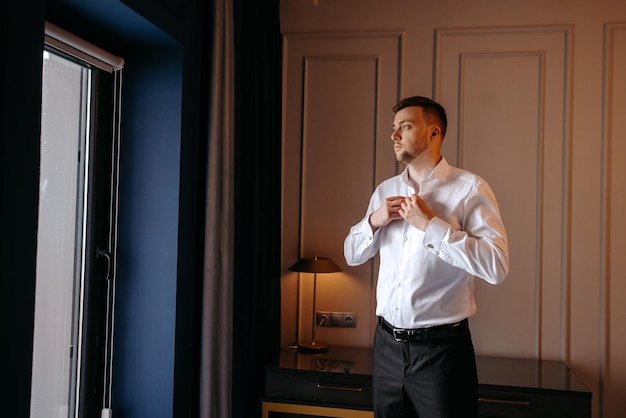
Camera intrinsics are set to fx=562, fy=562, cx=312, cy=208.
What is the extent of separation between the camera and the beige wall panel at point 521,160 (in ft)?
9.05

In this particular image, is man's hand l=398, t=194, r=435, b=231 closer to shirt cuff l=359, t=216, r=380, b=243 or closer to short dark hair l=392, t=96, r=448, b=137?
shirt cuff l=359, t=216, r=380, b=243

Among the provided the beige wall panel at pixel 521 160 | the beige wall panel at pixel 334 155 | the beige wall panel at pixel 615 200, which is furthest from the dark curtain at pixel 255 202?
the beige wall panel at pixel 615 200

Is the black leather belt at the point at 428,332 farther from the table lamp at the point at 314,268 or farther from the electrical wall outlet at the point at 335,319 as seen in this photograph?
the electrical wall outlet at the point at 335,319

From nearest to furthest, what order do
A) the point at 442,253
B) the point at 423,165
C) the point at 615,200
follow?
the point at 442,253 < the point at 423,165 < the point at 615,200

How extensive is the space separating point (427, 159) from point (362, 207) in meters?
0.95

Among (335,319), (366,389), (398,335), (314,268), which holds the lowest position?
(366,389)

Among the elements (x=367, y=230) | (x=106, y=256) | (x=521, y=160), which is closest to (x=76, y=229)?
(x=106, y=256)

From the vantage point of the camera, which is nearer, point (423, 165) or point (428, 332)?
point (428, 332)

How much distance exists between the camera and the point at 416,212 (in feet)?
6.02

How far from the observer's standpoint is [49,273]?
172 cm

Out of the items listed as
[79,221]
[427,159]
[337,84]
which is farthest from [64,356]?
[337,84]

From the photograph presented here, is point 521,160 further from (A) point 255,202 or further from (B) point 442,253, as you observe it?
(A) point 255,202

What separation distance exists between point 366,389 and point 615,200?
59.0 inches

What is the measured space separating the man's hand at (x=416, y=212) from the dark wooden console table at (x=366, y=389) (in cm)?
89
